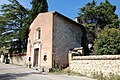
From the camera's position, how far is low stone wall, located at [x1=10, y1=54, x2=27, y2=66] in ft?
95.1

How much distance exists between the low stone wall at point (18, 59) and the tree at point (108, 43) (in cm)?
1180

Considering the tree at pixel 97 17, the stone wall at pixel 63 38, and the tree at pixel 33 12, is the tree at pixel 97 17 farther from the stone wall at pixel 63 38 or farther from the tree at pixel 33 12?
the tree at pixel 33 12

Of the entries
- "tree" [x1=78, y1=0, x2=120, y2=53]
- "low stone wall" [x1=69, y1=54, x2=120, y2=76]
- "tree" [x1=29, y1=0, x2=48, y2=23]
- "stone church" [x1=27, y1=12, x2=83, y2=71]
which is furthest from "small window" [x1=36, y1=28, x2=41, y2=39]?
"tree" [x1=78, y1=0, x2=120, y2=53]

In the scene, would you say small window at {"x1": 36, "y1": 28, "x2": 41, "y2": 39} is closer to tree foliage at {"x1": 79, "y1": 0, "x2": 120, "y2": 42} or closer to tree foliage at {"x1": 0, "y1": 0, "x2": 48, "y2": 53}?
tree foliage at {"x1": 0, "y1": 0, "x2": 48, "y2": 53}

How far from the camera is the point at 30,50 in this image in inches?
1057

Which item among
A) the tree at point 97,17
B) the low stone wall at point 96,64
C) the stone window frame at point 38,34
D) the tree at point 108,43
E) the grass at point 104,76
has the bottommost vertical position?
the grass at point 104,76

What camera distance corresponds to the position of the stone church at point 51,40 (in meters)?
23.0

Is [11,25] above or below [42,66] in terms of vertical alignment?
above

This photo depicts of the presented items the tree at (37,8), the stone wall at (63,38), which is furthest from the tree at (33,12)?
the stone wall at (63,38)

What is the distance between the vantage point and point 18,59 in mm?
30375

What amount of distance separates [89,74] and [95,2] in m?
17.9

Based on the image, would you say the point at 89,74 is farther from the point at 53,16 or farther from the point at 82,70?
the point at 53,16

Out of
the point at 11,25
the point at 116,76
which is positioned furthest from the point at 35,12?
the point at 116,76

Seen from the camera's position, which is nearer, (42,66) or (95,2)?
(42,66)
